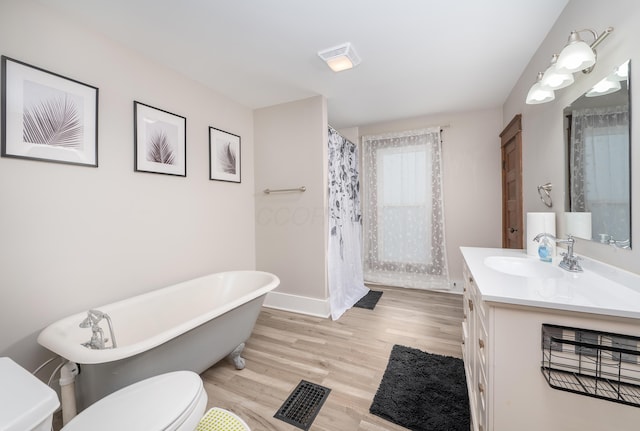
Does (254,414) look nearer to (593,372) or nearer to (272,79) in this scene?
(593,372)

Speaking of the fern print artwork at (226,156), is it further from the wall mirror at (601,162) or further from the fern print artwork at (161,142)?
the wall mirror at (601,162)

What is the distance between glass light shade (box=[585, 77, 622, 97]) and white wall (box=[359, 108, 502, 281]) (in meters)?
2.00

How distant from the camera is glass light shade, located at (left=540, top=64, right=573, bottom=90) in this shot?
50.7 inches

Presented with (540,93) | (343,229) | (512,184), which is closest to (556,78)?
(540,93)

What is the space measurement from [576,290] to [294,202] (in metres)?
2.33

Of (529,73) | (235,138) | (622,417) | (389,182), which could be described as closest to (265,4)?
(235,138)

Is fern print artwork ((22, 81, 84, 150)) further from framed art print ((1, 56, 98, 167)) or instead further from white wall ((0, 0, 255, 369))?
white wall ((0, 0, 255, 369))

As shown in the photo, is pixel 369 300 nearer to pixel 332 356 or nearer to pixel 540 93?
pixel 332 356

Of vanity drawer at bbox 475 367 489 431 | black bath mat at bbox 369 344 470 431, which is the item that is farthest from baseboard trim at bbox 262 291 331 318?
vanity drawer at bbox 475 367 489 431

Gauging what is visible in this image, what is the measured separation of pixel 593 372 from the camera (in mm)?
808

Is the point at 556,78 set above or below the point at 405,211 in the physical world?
above

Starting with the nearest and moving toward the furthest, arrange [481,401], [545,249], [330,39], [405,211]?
1. [481,401]
2. [545,249]
3. [330,39]
4. [405,211]

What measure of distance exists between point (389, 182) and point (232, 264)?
2389mm

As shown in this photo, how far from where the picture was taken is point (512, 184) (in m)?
2.67
